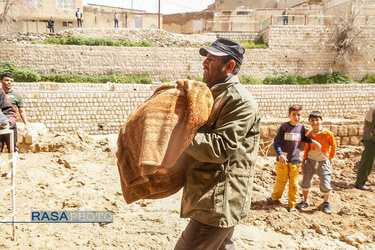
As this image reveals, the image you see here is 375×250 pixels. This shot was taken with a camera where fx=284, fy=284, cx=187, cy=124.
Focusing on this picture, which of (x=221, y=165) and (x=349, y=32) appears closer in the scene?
(x=221, y=165)

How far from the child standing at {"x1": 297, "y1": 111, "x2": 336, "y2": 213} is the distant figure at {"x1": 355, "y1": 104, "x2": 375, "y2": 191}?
1.34 metres

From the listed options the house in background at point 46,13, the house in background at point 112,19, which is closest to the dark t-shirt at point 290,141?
the house in background at point 112,19

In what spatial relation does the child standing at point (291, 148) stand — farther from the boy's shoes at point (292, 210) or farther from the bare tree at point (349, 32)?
the bare tree at point (349, 32)

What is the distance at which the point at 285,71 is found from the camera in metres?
23.5

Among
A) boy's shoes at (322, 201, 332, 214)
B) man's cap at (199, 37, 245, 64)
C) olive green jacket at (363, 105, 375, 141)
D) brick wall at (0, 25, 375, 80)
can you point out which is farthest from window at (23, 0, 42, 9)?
man's cap at (199, 37, 245, 64)

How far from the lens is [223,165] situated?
5.82 ft

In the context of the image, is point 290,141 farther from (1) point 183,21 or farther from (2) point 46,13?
(2) point 46,13

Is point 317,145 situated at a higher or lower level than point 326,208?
higher

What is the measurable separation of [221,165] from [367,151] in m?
4.81

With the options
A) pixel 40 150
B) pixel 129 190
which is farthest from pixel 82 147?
pixel 129 190

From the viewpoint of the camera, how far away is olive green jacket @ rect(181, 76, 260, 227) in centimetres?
167

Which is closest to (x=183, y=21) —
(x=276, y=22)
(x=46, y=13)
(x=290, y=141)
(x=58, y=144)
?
(x=276, y=22)

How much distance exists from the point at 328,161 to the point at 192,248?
337 cm

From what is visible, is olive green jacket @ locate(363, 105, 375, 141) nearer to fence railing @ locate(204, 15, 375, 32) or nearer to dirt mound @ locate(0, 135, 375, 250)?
dirt mound @ locate(0, 135, 375, 250)
